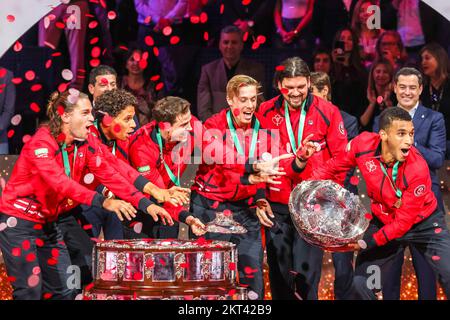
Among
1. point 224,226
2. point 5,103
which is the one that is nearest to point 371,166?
point 224,226

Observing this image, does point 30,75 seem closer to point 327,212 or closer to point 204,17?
point 204,17

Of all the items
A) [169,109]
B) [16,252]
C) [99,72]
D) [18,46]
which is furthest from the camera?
[18,46]

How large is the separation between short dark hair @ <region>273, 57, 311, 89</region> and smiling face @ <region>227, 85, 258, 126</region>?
0.69ft

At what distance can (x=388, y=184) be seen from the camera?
786 centimetres

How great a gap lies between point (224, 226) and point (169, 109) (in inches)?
34.4

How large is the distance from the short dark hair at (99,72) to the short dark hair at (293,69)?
3.73 feet

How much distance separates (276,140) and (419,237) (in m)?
1.14

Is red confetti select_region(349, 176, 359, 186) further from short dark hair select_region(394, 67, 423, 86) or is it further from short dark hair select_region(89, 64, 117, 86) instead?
short dark hair select_region(89, 64, 117, 86)

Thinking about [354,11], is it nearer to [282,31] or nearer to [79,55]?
[282,31]

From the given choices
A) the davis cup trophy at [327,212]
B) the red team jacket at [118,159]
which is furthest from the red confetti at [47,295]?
the davis cup trophy at [327,212]

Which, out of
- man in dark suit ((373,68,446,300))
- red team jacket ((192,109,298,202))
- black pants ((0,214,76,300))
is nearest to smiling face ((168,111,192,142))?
red team jacket ((192,109,298,202))

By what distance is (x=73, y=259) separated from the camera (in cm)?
797

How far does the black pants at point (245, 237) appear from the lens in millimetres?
7938

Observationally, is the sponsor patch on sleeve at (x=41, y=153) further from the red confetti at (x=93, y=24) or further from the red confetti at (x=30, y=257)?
the red confetti at (x=93, y=24)
